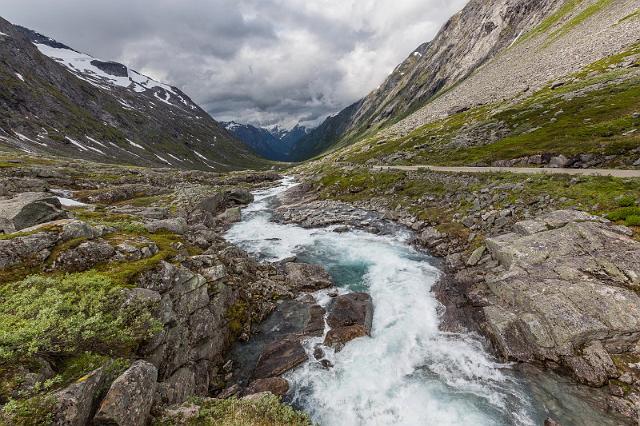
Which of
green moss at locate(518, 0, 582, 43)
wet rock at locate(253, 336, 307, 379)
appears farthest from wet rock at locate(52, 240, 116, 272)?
green moss at locate(518, 0, 582, 43)

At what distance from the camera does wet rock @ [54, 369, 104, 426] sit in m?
9.15

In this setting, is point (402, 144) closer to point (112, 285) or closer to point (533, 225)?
point (533, 225)

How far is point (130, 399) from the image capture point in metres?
10.4

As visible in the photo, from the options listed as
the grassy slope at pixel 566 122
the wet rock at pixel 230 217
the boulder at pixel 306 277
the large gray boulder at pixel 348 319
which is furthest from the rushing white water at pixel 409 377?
the grassy slope at pixel 566 122

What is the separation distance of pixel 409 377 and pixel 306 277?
43.6 feet

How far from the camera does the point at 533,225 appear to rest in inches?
1012

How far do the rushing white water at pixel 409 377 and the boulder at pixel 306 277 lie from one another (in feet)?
5.05

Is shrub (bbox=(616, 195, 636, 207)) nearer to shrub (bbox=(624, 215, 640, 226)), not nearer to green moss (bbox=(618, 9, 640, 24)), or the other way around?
shrub (bbox=(624, 215, 640, 226))

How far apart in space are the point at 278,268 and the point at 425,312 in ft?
48.3

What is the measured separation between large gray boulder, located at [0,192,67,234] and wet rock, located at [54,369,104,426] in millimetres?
17776

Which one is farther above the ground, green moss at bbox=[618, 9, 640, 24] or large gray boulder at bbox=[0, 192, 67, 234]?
large gray boulder at bbox=[0, 192, 67, 234]

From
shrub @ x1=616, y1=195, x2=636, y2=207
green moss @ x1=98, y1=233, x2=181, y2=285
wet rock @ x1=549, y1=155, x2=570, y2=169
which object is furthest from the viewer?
wet rock @ x1=549, y1=155, x2=570, y2=169

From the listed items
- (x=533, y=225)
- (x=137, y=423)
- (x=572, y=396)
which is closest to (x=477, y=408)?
(x=572, y=396)

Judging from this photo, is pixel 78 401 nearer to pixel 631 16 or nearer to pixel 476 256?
pixel 476 256
